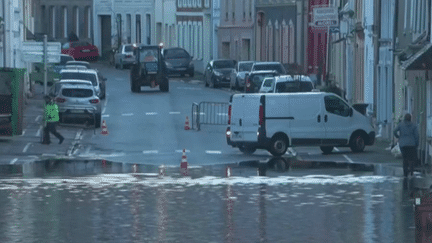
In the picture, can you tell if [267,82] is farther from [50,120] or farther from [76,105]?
[50,120]

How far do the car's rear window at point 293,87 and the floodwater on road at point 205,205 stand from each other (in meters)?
15.6

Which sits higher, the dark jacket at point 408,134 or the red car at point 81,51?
the red car at point 81,51

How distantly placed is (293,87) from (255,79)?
10137 mm

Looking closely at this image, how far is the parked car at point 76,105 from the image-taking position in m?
44.2

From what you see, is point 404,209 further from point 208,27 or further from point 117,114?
point 208,27

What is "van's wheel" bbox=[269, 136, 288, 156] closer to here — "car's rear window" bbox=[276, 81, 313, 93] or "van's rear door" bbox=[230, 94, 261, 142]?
"van's rear door" bbox=[230, 94, 261, 142]

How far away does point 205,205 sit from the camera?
22141mm

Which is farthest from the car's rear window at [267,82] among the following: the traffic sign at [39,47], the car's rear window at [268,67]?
the traffic sign at [39,47]

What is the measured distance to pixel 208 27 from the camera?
8431cm

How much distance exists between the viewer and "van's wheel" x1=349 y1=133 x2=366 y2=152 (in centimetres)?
3531

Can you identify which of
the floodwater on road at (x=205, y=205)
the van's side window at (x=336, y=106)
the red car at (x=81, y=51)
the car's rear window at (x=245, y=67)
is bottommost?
the floodwater on road at (x=205, y=205)

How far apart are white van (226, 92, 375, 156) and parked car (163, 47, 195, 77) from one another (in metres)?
40.2

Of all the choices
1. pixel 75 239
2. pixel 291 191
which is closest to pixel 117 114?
pixel 291 191

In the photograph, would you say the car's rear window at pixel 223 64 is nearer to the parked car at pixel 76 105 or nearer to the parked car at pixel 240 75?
the parked car at pixel 240 75
